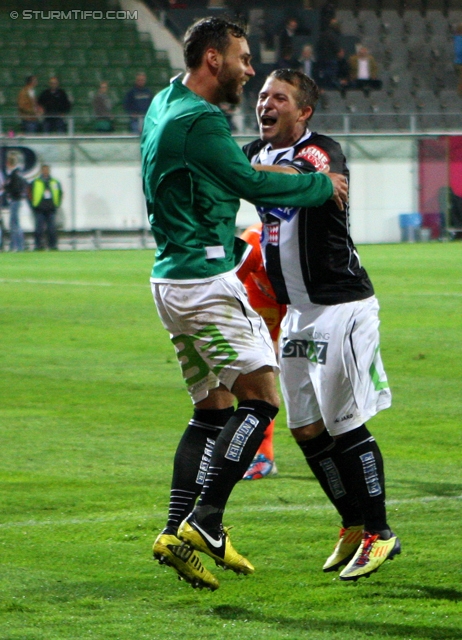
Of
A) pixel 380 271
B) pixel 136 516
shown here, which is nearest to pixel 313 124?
pixel 380 271

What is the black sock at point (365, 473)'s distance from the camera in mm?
4629

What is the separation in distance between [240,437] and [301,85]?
1.41 meters

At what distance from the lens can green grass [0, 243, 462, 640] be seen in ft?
13.2

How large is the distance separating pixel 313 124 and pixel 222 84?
85.7ft

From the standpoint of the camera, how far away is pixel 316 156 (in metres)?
4.58

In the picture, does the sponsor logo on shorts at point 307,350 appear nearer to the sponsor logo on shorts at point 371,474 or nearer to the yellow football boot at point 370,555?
the sponsor logo on shorts at point 371,474

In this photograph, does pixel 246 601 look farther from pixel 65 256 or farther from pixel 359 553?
pixel 65 256

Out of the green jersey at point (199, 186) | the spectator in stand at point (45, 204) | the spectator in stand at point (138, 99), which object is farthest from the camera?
the spectator in stand at point (138, 99)

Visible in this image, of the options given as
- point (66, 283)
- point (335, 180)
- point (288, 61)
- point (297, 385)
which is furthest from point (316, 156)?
point (288, 61)

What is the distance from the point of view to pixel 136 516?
552cm

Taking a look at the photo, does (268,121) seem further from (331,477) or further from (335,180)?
(331,477)

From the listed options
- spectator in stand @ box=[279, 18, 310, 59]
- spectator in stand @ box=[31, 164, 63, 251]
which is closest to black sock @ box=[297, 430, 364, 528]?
spectator in stand @ box=[31, 164, 63, 251]

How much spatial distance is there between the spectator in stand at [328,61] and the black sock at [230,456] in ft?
96.6

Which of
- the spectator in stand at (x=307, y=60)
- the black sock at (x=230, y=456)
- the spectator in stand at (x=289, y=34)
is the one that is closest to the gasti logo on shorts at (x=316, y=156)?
the black sock at (x=230, y=456)
